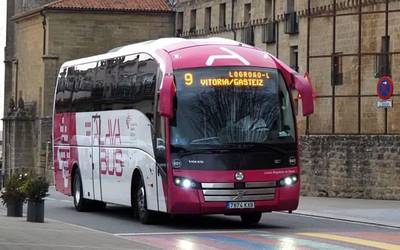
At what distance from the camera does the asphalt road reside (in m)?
15.2

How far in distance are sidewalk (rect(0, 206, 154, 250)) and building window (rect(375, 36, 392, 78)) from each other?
22583 mm

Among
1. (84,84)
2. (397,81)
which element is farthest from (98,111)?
A: (397,81)

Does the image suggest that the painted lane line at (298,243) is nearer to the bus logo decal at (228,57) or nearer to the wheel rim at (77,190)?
the bus logo decal at (228,57)

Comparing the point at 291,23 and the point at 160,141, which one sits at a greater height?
the point at 291,23

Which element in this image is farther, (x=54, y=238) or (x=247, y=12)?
(x=247, y=12)

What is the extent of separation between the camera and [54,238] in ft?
49.3

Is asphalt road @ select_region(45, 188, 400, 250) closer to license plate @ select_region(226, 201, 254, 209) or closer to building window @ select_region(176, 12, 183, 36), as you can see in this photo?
license plate @ select_region(226, 201, 254, 209)

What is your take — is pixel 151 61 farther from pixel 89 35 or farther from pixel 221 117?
pixel 89 35

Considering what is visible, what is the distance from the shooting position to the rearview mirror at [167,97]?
17.4m

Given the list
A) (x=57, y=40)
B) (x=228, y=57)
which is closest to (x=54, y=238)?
(x=228, y=57)

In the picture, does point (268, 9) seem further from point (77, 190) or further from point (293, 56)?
point (77, 190)

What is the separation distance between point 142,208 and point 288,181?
10.5 feet

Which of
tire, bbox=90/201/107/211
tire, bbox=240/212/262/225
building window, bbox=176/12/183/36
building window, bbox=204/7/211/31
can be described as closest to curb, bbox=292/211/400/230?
tire, bbox=240/212/262/225

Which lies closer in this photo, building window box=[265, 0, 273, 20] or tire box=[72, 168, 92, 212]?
tire box=[72, 168, 92, 212]
